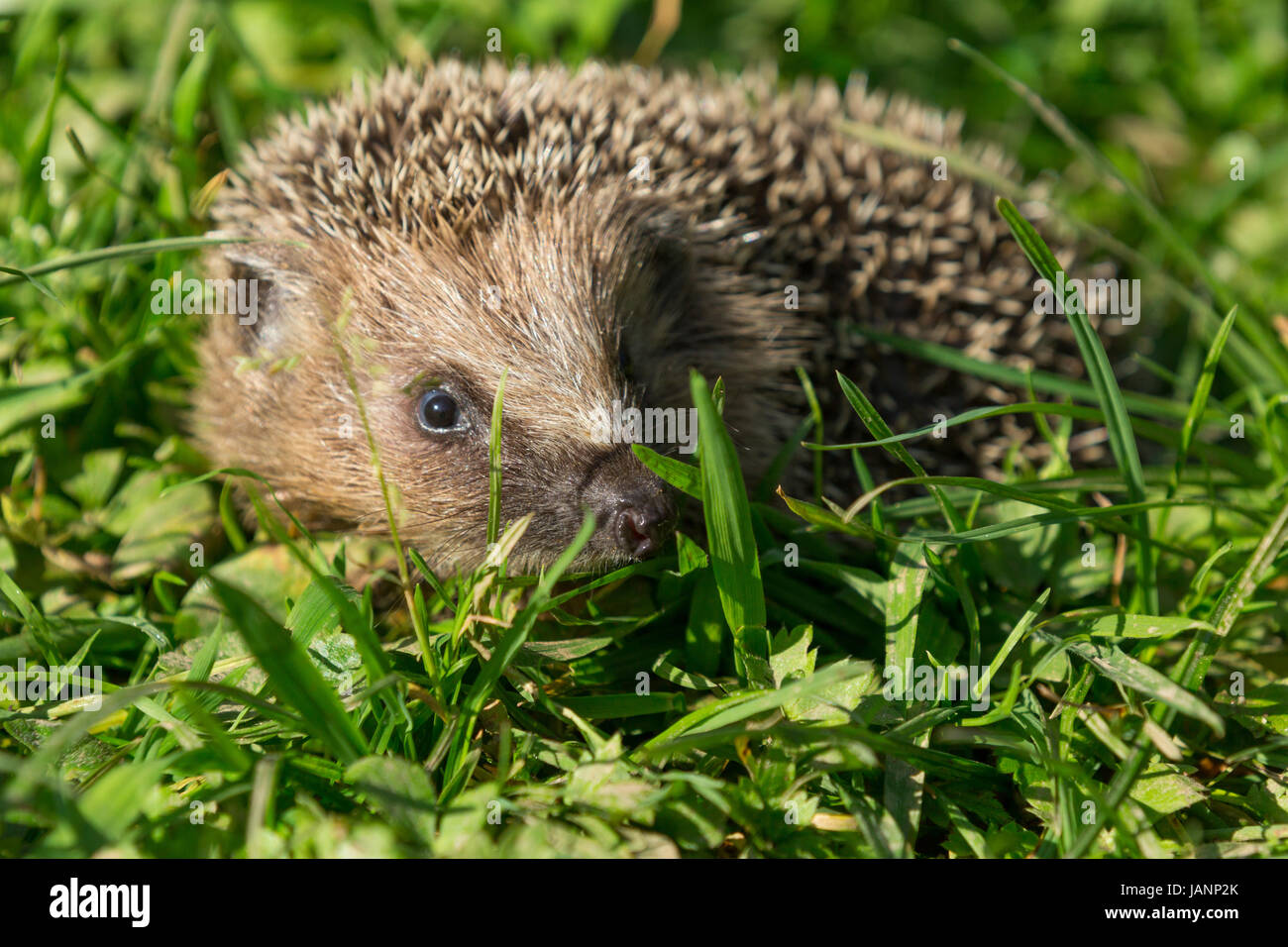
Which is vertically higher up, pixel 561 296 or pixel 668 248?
pixel 668 248

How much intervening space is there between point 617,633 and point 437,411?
854mm

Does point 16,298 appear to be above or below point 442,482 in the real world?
above

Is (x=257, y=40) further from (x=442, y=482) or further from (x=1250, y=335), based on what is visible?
(x=1250, y=335)

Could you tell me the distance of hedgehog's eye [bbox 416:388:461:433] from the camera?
2.99 meters

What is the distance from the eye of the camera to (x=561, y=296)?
9.71 feet

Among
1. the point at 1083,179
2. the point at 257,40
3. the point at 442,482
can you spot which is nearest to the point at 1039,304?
the point at 1083,179

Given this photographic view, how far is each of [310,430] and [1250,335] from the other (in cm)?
329

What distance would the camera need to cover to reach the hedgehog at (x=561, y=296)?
2922mm

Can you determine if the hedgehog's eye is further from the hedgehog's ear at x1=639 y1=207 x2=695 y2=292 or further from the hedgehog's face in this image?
the hedgehog's ear at x1=639 y1=207 x2=695 y2=292

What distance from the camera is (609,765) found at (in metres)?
2.27

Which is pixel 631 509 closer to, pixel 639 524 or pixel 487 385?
pixel 639 524

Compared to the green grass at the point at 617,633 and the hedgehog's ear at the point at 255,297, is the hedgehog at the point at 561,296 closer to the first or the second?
the hedgehog's ear at the point at 255,297

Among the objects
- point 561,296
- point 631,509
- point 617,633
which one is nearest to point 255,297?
point 561,296

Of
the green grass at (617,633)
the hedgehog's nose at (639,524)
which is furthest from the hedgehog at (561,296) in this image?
the green grass at (617,633)
